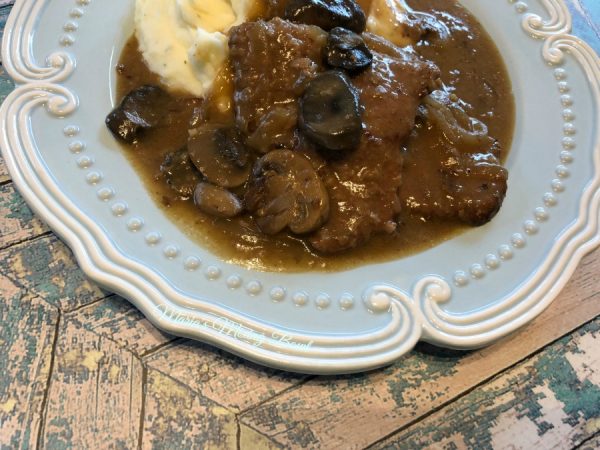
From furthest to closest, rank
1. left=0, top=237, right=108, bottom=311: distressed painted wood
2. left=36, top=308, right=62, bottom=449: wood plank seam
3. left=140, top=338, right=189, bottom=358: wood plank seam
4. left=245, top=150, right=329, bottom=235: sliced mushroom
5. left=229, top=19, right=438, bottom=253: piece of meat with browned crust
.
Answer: left=229, top=19, right=438, bottom=253: piece of meat with browned crust → left=245, top=150, right=329, bottom=235: sliced mushroom → left=0, top=237, right=108, bottom=311: distressed painted wood → left=140, top=338, right=189, bottom=358: wood plank seam → left=36, top=308, right=62, bottom=449: wood plank seam

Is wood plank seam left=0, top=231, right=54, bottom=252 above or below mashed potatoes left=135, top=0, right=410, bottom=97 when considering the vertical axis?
below

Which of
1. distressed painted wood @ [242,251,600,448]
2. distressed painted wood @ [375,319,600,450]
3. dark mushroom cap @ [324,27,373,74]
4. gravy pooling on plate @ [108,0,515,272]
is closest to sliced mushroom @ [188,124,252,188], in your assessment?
gravy pooling on plate @ [108,0,515,272]

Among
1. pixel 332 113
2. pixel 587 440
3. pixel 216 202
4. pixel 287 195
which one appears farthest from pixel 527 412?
pixel 216 202

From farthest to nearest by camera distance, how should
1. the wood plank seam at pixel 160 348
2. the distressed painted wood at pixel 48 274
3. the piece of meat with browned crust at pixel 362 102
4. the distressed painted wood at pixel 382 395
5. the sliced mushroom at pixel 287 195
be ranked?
the piece of meat with browned crust at pixel 362 102, the sliced mushroom at pixel 287 195, the distressed painted wood at pixel 48 274, the wood plank seam at pixel 160 348, the distressed painted wood at pixel 382 395

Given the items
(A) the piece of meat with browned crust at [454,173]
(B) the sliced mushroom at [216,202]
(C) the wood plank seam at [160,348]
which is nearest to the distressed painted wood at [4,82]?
(B) the sliced mushroom at [216,202]

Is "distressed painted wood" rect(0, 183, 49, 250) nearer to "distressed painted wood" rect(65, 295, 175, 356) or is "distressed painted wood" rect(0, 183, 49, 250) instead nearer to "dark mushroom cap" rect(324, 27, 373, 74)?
"distressed painted wood" rect(65, 295, 175, 356)

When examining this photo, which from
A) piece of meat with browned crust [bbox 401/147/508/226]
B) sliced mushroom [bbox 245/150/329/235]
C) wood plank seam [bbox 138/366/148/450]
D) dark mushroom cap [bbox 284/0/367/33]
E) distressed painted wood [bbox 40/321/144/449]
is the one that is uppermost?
dark mushroom cap [bbox 284/0/367/33]

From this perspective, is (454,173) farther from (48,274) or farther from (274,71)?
(48,274)

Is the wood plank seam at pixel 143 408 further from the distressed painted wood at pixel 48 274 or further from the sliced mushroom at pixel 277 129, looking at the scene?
the sliced mushroom at pixel 277 129
